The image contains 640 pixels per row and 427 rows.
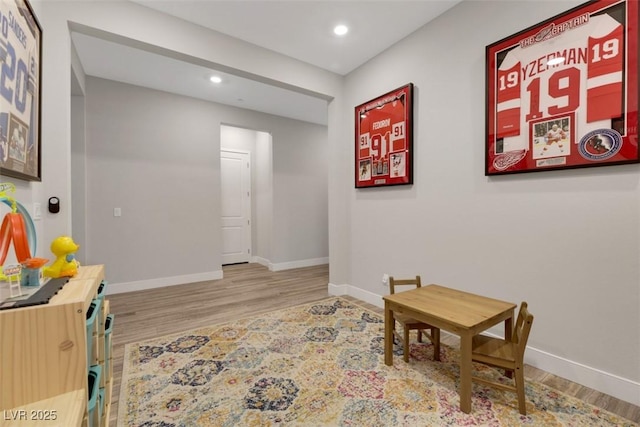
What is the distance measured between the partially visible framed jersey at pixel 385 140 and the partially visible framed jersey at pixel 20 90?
9.39ft

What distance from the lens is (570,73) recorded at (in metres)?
1.87

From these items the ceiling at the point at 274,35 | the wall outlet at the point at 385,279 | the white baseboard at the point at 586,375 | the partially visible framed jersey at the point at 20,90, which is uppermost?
the ceiling at the point at 274,35

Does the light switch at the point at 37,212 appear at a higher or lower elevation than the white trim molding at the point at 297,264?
higher

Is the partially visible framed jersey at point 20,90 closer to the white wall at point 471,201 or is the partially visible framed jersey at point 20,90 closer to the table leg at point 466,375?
the white wall at point 471,201

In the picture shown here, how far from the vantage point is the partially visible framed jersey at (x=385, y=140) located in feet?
9.66

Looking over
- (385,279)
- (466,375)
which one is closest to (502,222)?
(466,375)

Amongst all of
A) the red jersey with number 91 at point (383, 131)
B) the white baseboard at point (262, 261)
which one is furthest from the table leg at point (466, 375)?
the white baseboard at point (262, 261)

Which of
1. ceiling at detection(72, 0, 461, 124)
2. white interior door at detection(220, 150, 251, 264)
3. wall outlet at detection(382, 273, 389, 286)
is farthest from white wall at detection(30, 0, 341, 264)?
white interior door at detection(220, 150, 251, 264)

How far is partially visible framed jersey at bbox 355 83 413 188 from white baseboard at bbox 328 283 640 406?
1778 millimetres

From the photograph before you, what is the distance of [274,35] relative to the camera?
2922 millimetres

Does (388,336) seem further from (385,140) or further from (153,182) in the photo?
(153,182)

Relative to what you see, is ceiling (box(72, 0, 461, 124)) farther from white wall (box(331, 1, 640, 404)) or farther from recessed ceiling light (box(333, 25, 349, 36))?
white wall (box(331, 1, 640, 404))

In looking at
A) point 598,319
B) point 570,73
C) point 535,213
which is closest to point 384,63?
point 570,73

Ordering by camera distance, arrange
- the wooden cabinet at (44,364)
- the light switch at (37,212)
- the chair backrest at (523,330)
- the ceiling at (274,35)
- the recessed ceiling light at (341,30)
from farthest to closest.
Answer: the recessed ceiling light at (341,30) < the ceiling at (274,35) < the light switch at (37,212) < the chair backrest at (523,330) < the wooden cabinet at (44,364)
